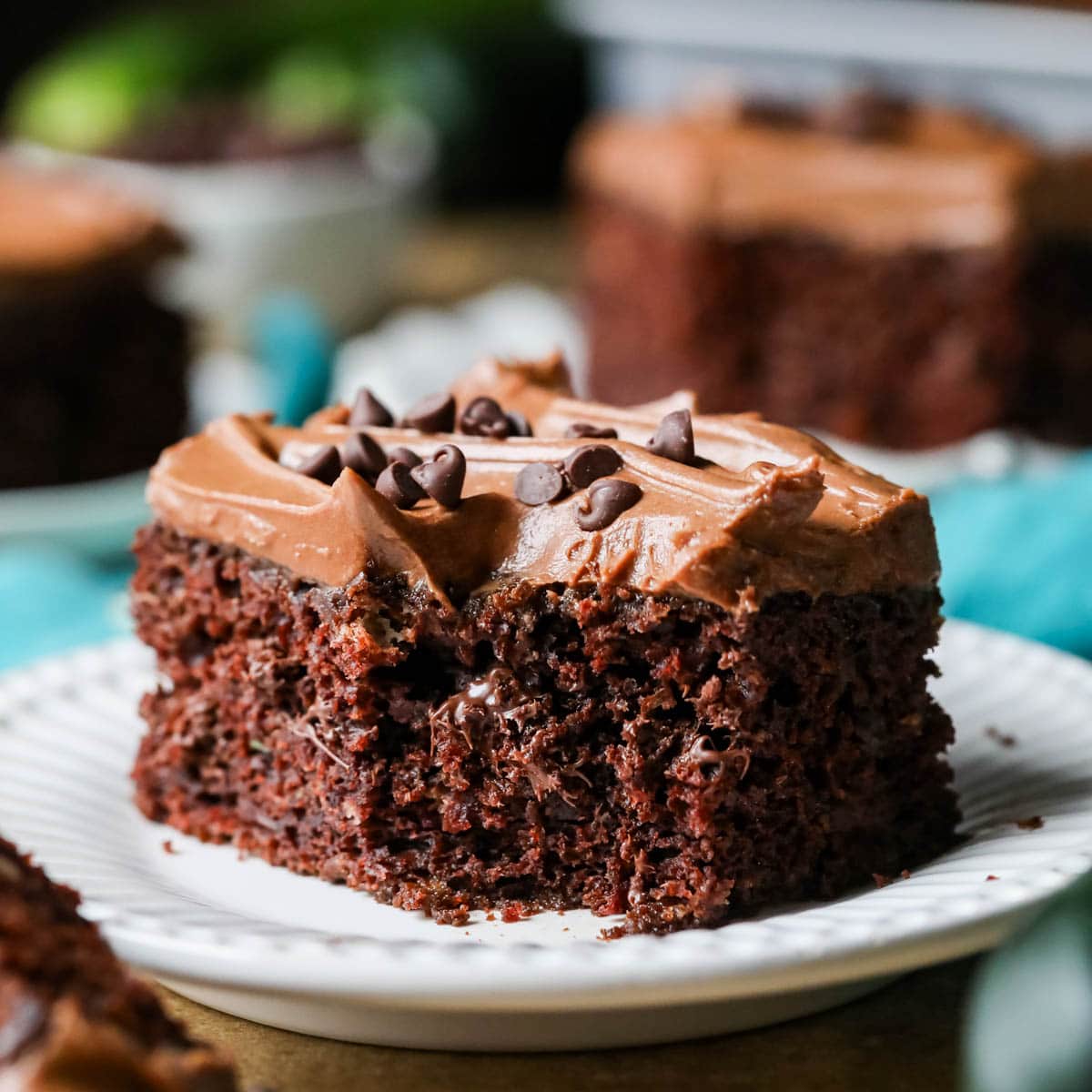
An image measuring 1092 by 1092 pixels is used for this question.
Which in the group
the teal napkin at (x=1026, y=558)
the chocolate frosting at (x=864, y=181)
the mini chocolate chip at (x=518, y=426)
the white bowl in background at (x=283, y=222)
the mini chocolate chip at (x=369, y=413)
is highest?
the mini chocolate chip at (x=518, y=426)

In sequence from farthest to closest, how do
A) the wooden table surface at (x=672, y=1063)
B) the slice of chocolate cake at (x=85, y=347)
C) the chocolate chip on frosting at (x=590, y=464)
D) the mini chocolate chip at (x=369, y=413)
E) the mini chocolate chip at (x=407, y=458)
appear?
the slice of chocolate cake at (x=85, y=347) → the mini chocolate chip at (x=369, y=413) → the mini chocolate chip at (x=407, y=458) → the chocolate chip on frosting at (x=590, y=464) → the wooden table surface at (x=672, y=1063)

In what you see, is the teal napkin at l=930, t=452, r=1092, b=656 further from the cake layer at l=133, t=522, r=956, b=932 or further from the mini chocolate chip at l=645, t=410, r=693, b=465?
the mini chocolate chip at l=645, t=410, r=693, b=465

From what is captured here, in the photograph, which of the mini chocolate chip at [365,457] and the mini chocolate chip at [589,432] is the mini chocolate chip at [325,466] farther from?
the mini chocolate chip at [589,432]

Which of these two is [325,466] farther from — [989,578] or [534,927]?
[989,578]

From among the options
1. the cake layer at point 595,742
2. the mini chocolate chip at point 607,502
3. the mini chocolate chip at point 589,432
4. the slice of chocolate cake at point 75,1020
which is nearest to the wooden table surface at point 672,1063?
the cake layer at point 595,742

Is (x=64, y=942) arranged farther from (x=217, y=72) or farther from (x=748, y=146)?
(x=217, y=72)
